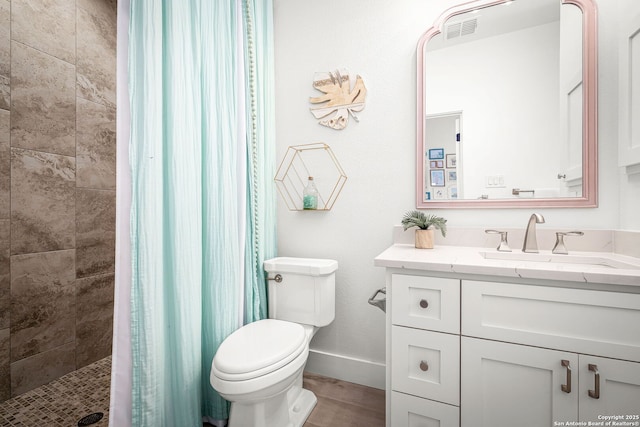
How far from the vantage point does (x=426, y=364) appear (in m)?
1.08

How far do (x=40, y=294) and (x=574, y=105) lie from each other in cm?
300

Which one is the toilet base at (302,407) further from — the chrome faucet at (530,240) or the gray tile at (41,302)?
the gray tile at (41,302)

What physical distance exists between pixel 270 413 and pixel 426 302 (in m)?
0.82

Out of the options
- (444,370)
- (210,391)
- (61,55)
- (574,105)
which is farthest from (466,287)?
(61,55)

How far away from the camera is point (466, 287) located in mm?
1028

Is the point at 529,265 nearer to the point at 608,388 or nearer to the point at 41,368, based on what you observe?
the point at 608,388

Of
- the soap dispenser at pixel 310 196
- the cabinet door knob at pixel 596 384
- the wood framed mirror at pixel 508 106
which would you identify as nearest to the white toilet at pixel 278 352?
the soap dispenser at pixel 310 196

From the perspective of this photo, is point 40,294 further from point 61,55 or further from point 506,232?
point 506,232

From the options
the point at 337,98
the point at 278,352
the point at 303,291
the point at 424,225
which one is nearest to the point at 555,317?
the point at 424,225

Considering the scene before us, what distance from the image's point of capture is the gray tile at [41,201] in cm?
155

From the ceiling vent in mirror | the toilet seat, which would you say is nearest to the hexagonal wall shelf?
the toilet seat

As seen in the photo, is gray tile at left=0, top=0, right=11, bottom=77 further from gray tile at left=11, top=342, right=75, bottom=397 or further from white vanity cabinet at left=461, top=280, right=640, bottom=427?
white vanity cabinet at left=461, top=280, right=640, bottom=427

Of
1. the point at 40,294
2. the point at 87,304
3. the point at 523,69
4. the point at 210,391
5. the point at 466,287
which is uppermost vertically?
the point at 523,69

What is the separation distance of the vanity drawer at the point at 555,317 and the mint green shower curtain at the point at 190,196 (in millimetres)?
1100
